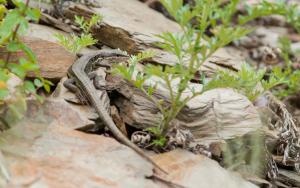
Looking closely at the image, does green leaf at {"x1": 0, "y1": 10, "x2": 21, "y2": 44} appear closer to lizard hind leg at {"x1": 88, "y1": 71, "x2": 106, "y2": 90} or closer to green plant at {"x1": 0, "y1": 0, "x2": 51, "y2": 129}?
green plant at {"x1": 0, "y1": 0, "x2": 51, "y2": 129}

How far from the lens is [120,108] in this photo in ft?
15.5

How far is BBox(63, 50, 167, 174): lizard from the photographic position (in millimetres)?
4113

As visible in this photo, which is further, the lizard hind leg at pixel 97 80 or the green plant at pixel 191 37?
the lizard hind leg at pixel 97 80

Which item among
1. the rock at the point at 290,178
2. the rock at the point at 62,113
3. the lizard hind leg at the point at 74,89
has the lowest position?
the rock at the point at 290,178

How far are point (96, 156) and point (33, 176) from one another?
1.83 ft

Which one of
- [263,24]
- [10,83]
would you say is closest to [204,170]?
[10,83]

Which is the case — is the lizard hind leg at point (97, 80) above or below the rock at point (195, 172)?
above

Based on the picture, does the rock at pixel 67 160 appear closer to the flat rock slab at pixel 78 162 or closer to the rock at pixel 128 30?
the flat rock slab at pixel 78 162

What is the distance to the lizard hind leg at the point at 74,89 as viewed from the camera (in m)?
4.80

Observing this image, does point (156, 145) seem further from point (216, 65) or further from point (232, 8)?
point (216, 65)

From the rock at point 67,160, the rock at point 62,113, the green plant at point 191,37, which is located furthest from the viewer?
the rock at point 62,113

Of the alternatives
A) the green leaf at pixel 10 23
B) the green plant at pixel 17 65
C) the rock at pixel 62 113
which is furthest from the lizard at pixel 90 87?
the green leaf at pixel 10 23

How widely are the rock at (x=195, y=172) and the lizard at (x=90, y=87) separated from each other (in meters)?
0.13

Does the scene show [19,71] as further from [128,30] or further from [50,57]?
[128,30]
